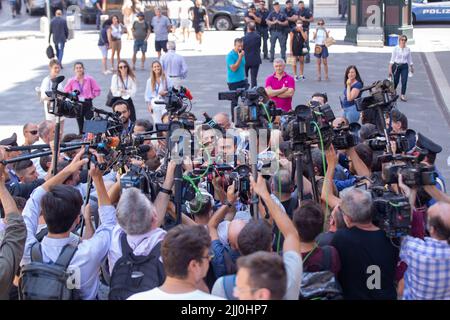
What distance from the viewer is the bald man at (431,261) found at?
510cm

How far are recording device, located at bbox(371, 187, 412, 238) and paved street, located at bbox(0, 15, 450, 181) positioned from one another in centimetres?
681

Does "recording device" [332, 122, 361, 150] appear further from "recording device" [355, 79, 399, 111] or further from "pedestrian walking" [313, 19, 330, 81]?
"pedestrian walking" [313, 19, 330, 81]

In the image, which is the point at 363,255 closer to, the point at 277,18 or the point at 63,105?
the point at 63,105

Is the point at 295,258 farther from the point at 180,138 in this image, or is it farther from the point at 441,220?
the point at 180,138

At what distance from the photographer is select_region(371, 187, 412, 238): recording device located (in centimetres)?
537

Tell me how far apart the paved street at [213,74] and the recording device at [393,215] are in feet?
22.3

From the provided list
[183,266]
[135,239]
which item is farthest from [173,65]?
[183,266]

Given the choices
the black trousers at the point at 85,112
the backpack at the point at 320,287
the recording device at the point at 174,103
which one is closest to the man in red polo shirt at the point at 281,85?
the black trousers at the point at 85,112

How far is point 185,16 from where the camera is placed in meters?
26.9

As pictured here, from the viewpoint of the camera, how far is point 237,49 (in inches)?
636

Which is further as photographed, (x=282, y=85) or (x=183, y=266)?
(x=282, y=85)

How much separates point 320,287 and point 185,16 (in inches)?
890

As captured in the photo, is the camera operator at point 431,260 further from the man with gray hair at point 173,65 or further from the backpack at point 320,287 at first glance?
the man with gray hair at point 173,65

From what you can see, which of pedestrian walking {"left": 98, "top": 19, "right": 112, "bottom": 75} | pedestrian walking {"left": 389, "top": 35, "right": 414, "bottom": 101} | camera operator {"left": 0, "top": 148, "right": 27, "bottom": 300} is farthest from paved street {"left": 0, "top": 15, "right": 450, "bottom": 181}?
camera operator {"left": 0, "top": 148, "right": 27, "bottom": 300}
